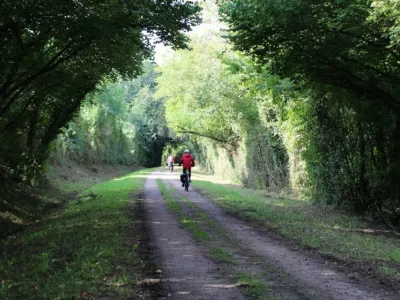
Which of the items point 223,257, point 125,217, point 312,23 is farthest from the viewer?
point 125,217

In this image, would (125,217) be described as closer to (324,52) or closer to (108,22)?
(108,22)

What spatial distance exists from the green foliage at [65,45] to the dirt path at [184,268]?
5380 mm

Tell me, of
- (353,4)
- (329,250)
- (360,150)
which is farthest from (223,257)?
(360,150)

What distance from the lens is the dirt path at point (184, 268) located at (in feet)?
20.5

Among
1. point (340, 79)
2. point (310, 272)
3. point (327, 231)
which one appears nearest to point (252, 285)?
point (310, 272)

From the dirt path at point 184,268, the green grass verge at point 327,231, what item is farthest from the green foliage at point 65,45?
the green grass verge at point 327,231

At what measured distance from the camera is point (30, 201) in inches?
794

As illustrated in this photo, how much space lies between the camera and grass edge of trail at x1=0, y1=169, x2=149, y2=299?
21.3ft

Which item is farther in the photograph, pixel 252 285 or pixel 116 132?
pixel 116 132

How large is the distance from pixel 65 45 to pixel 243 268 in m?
10.1

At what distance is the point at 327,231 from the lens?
464 inches

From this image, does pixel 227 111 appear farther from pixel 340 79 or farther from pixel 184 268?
pixel 184 268

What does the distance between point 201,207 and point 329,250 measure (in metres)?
7.83

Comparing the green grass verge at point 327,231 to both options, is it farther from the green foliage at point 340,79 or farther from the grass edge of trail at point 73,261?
the grass edge of trail at point 73,261
